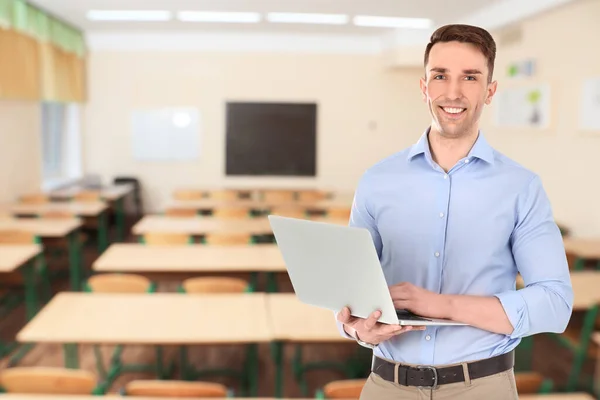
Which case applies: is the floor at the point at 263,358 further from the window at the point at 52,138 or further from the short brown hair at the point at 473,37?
the window at the point at 52,138

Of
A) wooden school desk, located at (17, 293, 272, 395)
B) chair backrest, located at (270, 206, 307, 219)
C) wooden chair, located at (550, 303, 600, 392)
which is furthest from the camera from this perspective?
chair backrest, located at (270, 206, 307, 219)

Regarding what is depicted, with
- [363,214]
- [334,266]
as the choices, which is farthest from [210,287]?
[334,266]

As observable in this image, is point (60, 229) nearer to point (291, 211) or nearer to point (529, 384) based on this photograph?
point (291, 211)

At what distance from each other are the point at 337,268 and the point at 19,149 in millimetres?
7522

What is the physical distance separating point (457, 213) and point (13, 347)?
406 centimetres

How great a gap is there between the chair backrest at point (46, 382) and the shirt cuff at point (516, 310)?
A: 176 centimetres

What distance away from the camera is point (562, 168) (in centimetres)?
630

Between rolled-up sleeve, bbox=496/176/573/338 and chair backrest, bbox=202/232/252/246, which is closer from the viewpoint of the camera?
rolled-up sleeve, bbox=496/176/573/338

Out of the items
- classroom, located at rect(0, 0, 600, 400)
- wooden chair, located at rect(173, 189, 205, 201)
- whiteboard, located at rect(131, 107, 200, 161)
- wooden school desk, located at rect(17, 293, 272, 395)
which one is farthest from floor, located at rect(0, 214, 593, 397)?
whiteboard, located at rect(131, 107, 200, 161)

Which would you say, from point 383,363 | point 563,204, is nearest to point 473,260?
point 383,363

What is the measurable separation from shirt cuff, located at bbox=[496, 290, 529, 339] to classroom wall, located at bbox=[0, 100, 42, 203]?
7137 mm

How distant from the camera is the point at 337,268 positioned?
1213 millimetres

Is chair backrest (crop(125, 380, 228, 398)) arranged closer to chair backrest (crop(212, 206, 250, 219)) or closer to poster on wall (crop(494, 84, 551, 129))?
chair backrest (crop(212, 206, 250, 219))

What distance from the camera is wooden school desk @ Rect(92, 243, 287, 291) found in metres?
4.07
